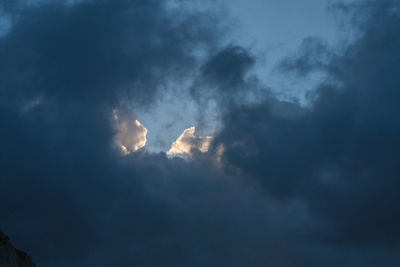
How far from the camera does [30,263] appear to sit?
90938 millimetres

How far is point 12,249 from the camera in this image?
86.3 metres

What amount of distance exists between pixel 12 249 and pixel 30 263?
724 centimetres
